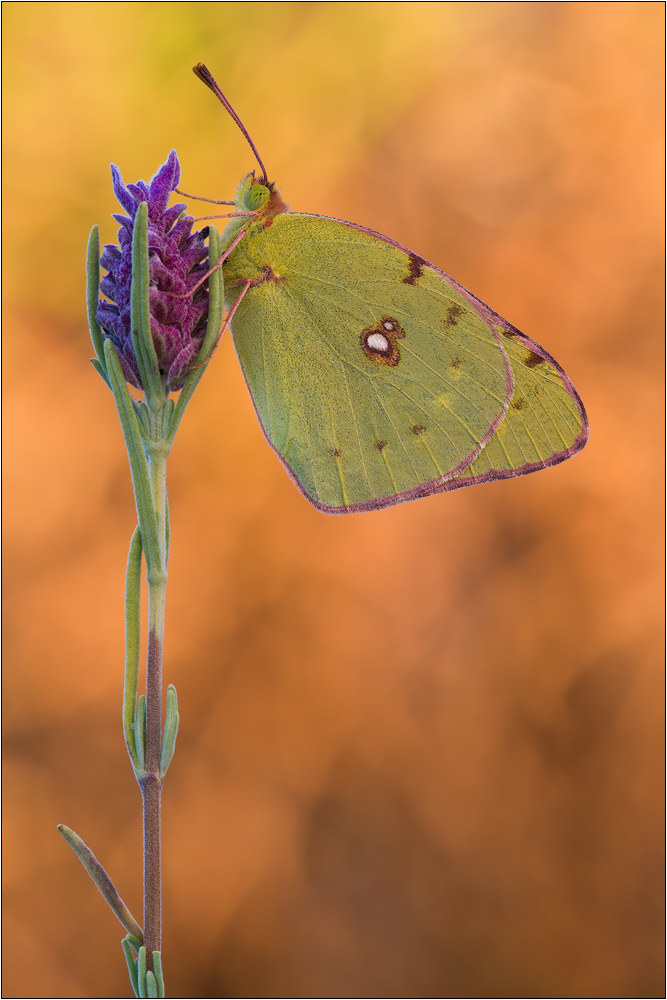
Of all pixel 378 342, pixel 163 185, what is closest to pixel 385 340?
pixel 378 342

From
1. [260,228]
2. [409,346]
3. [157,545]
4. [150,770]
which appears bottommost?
[150,770]

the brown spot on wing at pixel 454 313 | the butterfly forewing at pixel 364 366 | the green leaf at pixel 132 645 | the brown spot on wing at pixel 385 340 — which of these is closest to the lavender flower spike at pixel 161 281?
the green leaf at pixel 132 645

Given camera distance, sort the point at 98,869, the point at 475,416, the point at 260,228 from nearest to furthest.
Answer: the point at 98,869, the point at 260,228, the point at 475,416

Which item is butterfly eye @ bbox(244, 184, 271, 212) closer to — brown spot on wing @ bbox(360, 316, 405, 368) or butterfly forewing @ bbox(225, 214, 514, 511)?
butterfly forewing @ bbox(225, 214, 514, 511)

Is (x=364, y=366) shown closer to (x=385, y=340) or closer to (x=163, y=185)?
(x=385, y=340)

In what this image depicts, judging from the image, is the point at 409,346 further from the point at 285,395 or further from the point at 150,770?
the point at 150,770

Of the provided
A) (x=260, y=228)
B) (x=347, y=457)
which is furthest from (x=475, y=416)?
(x=260, y=228)

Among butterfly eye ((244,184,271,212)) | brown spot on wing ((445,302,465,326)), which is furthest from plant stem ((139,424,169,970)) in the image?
brown spot on wing ((445,302,465,326))
